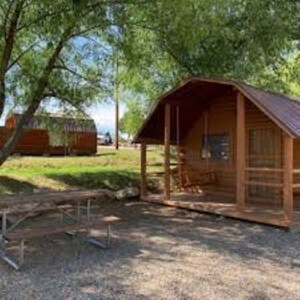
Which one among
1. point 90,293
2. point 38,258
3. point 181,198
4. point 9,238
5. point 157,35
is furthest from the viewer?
point 181,198

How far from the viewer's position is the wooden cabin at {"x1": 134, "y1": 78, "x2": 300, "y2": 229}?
11172 mm

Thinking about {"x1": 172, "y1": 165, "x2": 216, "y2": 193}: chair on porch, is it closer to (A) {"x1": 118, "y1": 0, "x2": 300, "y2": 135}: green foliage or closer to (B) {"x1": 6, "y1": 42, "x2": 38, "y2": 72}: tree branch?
(A) {"x1": 118, "y1": 0, "x2": 300, "y2": 135}: green foliage

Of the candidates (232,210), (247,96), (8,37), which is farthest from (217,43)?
(8,37)

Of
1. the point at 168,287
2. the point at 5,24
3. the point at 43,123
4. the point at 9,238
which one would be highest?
the point at 5,24

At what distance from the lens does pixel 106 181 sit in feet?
52.3

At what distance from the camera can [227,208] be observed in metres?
11.9

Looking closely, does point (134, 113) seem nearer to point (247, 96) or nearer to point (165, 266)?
point (247, 96)

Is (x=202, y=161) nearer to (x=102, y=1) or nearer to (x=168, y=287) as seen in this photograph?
(x=102, y=1)

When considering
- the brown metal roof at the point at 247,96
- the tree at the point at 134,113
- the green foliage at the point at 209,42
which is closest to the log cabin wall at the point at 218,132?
the brown metal roof at the point at 247,96

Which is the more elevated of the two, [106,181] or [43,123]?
[43,123]

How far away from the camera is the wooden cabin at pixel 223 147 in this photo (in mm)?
11172

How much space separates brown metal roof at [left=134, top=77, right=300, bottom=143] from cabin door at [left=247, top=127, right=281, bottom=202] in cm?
119

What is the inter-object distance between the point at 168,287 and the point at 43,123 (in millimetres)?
8211

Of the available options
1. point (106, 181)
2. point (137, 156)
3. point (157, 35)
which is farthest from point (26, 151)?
point (157, 35)
